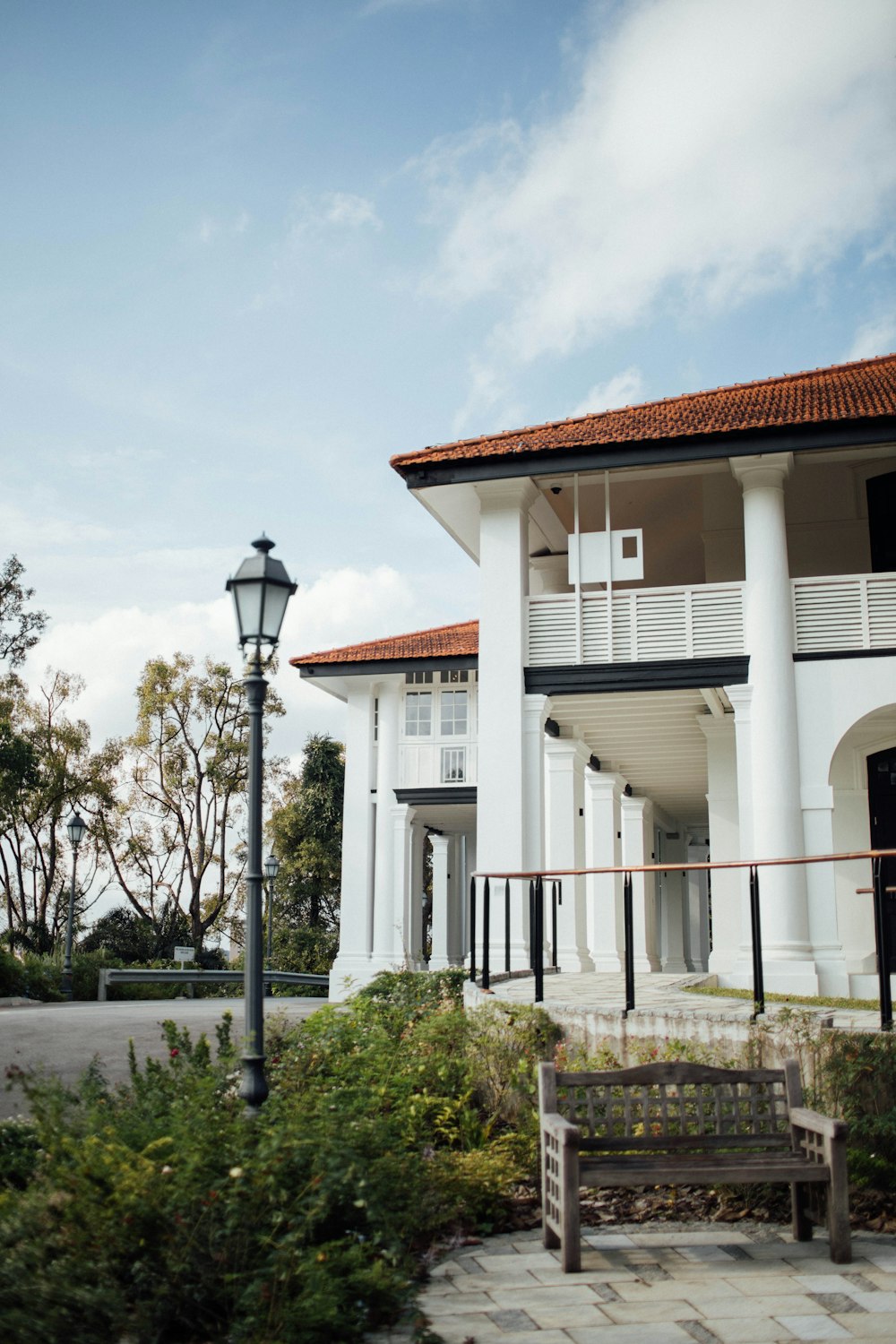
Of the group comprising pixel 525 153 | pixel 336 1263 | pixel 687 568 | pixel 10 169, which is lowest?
pixel 336 1263

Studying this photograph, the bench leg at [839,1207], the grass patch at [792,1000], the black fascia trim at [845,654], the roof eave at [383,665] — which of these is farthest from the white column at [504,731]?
the roof eave at [383,665]

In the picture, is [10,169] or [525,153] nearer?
[525,153]

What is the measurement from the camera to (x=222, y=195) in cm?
1337

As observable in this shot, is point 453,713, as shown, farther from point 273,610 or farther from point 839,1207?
point 839,1207

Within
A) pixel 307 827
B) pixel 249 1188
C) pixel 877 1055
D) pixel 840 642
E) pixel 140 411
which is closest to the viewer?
pixel 249 1188

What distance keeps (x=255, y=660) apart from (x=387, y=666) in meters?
17.7

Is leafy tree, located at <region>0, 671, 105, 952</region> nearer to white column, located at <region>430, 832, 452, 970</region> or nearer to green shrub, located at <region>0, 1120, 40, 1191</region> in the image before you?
white column, located at <region>430, 832, 452, 970</region>

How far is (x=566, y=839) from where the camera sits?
16.8m

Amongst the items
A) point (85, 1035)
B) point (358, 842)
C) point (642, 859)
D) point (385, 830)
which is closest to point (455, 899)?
point (385, 830)

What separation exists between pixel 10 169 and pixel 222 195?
3.19 metres

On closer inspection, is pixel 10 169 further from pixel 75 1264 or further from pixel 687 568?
pixel 75 1264

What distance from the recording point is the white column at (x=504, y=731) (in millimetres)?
14031

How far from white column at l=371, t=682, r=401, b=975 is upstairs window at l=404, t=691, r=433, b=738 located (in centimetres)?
27

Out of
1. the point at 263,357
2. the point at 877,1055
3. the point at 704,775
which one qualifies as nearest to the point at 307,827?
the point at 704,775
